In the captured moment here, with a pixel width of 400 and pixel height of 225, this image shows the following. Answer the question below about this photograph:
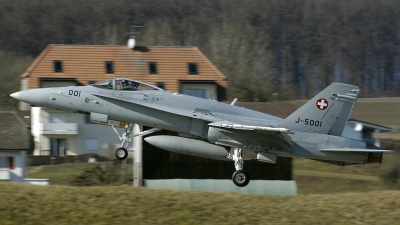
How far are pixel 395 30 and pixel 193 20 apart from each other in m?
26.0

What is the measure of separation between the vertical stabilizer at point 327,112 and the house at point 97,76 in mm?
26619

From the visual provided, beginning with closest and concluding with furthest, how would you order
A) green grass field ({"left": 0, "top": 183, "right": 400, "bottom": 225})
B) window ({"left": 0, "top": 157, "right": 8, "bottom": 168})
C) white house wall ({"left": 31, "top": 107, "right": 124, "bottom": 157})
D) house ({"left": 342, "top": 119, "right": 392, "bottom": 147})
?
1. green grass field ({"left": 0, "top": 183, "right": 400, "bottom": 225})
2. window ({"left": 0, "top": 157, "right": 8, "bottom": 168})
3. house ({"left": 342, "top": 119, "right": 392, "bottom": 147})
4. white house wall ({"left": 31, "top": 107, "right": 124, "bottom": 157})

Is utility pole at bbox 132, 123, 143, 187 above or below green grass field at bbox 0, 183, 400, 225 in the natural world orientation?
above

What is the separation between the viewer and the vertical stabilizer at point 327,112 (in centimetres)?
1764

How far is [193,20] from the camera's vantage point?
7169 centimetres

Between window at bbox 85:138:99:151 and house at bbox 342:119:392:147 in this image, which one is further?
window at bbox 85:138:99:151

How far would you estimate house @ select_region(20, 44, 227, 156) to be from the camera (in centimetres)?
4419

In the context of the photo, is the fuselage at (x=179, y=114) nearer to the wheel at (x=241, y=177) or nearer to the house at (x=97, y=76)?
the wheel at (x=241, y=177)

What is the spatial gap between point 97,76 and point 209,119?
2844cm

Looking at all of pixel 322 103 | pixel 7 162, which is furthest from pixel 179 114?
pixel 7 162

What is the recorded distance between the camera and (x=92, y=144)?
4562 cm

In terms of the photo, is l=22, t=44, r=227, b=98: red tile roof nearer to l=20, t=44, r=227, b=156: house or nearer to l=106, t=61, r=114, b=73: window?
l=20, t=44, r=227, b=156: house

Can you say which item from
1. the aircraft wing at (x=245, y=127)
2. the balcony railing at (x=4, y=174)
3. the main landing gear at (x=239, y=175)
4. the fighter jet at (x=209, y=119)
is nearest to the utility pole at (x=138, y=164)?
the fighter jet at (x=209, y=119)

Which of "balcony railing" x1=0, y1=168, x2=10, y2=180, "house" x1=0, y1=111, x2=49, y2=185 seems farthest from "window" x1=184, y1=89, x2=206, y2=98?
"balcony railing" x1=0, y1=168, x2=10, y2=180
